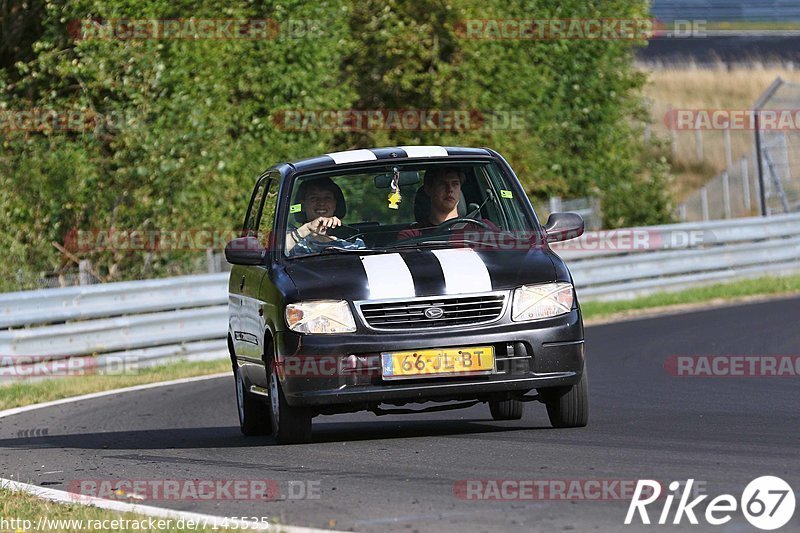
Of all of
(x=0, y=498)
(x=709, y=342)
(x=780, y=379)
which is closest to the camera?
(x=0, y=498)

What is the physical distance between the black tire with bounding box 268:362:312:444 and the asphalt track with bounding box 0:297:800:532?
0.32 feet

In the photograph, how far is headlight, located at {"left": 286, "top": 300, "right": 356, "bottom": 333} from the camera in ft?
28.1

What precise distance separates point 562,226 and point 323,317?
1.69 m

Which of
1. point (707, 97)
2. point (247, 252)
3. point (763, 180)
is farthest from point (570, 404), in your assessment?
point (707, 97)

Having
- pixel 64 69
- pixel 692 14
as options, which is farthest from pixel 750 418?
pixel 692 14

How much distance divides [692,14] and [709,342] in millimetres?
49126

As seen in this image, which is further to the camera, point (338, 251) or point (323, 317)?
point (338, 251)

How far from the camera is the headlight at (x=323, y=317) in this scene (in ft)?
28.1

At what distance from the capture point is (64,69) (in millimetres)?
23453

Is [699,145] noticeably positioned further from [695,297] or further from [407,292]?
[407,292]

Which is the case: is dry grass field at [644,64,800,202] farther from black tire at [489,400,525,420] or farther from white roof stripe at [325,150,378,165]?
white roof stripe at [325,150,378,165]

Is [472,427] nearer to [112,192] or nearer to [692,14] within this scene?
[112,192]

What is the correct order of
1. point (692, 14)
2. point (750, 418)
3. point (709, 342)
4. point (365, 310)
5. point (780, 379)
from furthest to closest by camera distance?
point (692, 14) < point (709, 342) < point (780, 379) < point (750, 418) < point (365, 310)

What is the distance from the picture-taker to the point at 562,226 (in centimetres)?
946
